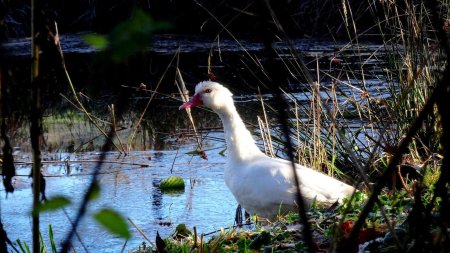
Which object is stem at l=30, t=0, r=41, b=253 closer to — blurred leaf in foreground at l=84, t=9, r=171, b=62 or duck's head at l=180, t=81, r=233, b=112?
blurred leaf in foreground at l=84, t=9, r=171, b=62

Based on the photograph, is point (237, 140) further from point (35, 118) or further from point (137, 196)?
point (35, 118)

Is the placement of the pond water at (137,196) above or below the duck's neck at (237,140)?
below

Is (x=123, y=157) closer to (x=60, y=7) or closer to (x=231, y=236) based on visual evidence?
(x=231, y=236)

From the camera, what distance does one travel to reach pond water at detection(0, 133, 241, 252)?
199 inches

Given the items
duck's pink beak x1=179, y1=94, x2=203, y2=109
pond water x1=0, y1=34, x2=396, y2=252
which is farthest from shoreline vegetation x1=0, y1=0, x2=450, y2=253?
duck's pink beak x1=179, y1=94, x2=203, y2=109

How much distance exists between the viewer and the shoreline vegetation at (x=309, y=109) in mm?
1155

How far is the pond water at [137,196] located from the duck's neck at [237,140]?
1.49ft

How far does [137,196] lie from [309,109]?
1588mm

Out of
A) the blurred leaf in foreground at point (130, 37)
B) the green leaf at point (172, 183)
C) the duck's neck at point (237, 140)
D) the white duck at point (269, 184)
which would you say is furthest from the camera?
the green leaf at point (172, 183)

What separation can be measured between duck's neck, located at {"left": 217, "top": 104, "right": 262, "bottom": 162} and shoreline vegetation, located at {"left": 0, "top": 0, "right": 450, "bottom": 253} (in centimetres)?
31

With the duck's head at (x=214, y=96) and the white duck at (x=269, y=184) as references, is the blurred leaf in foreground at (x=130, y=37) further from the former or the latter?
the duck's head at (x=214, y=96)

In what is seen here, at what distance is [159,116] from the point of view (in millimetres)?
8859

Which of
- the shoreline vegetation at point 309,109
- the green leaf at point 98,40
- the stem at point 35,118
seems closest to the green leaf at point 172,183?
the shoreline vegetation at point 309,109

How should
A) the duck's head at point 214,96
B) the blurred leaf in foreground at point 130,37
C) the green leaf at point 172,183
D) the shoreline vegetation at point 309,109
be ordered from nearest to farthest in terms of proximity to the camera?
the blurred leaf in foreground at point 130,37, the shoreline vegetation at point 309,109, the duck's head at point 214,96, the green leaf at point 172,183
